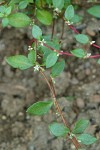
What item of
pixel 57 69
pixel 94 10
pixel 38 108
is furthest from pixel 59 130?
pixel 94 10

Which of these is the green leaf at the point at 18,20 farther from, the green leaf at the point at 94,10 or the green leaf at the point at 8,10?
the green leaf at the point at 94,10

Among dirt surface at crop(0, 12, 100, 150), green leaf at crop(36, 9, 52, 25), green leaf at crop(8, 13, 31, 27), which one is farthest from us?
dirt surface at crop(0, 12, 100, 150)

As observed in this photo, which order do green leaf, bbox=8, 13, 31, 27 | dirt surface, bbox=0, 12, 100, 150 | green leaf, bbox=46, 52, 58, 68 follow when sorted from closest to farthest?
green leaf, bbox=46, 52, 58, 68 → green leaf, bbox=8, 13, 31, 27 → dirt surface, bbox=0, 12, 100, 150

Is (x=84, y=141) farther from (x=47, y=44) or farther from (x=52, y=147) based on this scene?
(x=52, y=147)

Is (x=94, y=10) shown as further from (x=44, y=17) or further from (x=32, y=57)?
(x=32, y=57)

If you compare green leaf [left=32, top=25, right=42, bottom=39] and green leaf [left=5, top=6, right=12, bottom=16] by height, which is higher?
green leaf [left=5, top=6, right=12, bottom=16]

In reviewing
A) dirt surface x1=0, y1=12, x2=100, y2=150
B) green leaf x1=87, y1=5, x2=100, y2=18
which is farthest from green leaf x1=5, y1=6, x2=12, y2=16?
dirt surface x1=0, y1=12, x2=100, y2=150

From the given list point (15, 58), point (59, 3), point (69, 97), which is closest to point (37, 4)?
point (59, 3)

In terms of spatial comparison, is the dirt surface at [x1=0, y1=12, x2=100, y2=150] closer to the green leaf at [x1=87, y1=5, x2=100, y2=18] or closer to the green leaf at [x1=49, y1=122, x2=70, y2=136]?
the green leaf at [x1=87, y1=5, x2=100, y2=18]

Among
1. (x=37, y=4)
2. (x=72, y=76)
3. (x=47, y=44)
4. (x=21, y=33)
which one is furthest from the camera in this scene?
(x=21, y=33)
